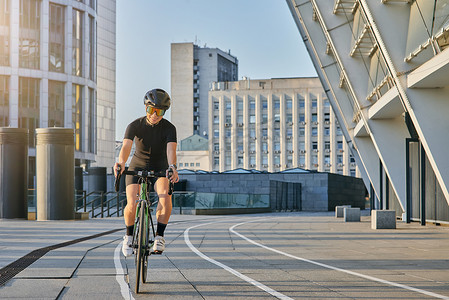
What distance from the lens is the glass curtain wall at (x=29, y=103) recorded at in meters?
73.6

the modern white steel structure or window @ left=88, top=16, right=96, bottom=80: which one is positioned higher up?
window @ left=88, top=16, right=96, bottom=80

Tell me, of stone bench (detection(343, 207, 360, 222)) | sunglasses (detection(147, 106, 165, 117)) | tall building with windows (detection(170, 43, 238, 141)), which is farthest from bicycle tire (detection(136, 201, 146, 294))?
tall building with windows (detection(170, 43, 238, 141))

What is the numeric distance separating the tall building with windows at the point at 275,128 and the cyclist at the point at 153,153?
115 m

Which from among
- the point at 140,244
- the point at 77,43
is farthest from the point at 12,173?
the point at 77,43

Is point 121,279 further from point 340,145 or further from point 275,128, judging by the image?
point 275,128

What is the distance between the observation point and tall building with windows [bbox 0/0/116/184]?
73000 millimetres

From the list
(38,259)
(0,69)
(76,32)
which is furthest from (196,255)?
(76,32)

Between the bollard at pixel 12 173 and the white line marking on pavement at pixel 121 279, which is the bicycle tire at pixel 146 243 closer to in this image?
the white line marking on pavement at pixel 121 279

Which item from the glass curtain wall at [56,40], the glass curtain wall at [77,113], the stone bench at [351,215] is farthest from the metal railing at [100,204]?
the glass curtain wall at [77,113]

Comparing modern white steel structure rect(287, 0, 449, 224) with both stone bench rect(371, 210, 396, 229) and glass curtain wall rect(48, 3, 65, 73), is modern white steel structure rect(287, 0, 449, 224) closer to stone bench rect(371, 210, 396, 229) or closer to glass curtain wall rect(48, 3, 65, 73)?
stone bench rect(371, 210, 396, 229)

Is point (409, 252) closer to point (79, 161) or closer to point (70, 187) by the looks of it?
point (70, 187)

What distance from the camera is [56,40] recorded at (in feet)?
248

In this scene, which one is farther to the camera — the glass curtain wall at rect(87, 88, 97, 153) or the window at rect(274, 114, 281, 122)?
the window at rect(274, 114, 281, 122)

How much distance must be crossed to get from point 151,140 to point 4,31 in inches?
2725
